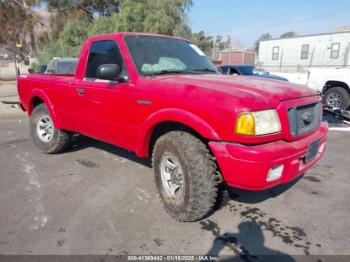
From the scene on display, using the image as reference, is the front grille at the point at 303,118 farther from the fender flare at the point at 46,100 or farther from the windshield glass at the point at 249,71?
the windshield glass at the point at 249,71

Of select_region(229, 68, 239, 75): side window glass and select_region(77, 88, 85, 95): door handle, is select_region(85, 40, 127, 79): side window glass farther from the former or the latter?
select_region(229, 68, 239, 75): side window glass

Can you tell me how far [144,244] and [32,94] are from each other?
148 inches

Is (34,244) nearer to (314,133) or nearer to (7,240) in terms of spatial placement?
(7,240)

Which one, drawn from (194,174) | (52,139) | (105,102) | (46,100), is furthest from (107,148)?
(194,174)

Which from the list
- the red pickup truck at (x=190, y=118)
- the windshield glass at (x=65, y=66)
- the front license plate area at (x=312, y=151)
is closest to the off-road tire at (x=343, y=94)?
the red pickup truck at (x=190, y=118)

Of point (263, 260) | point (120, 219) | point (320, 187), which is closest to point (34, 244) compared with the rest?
point (120, 219)

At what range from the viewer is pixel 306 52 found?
116 feet

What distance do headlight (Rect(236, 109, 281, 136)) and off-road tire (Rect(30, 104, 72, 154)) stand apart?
11.5 feet

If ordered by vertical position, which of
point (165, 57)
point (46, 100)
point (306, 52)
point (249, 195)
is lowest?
point (249, 195)

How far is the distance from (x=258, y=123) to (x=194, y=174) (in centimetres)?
76

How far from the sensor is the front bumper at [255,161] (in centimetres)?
256

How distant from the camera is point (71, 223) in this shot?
10.3 feet

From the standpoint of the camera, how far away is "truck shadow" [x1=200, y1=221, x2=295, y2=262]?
2.65 metres

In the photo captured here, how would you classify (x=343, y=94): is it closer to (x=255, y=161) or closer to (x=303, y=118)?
(x=303, y=118)
